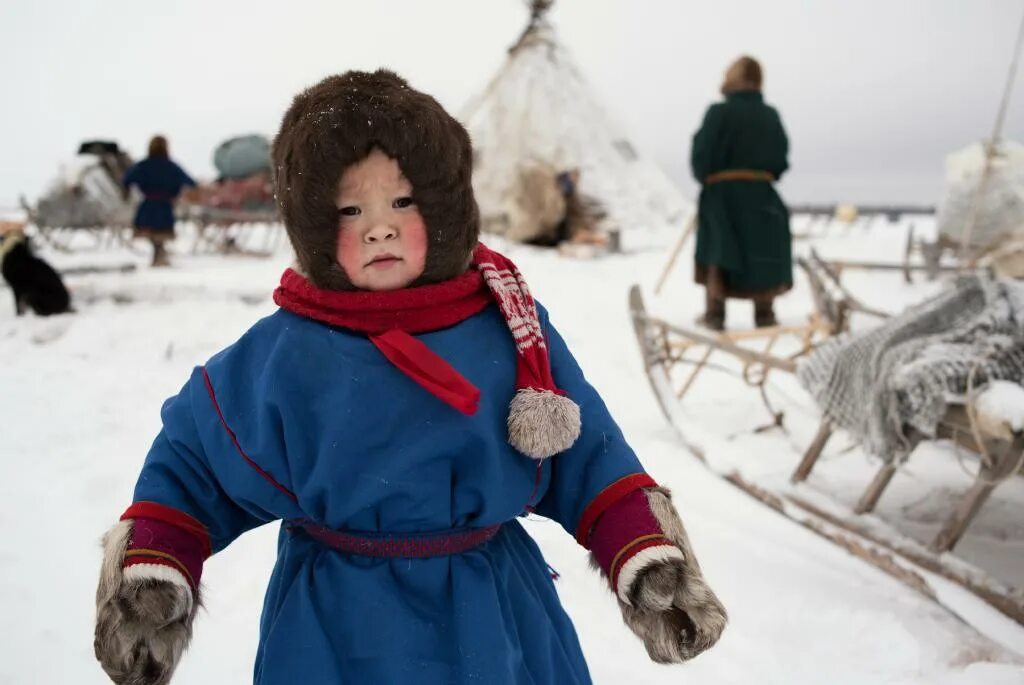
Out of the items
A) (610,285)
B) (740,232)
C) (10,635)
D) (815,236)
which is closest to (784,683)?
(10,635)

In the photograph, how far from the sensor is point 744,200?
13.4 ft

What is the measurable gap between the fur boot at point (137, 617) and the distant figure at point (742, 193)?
146 inches

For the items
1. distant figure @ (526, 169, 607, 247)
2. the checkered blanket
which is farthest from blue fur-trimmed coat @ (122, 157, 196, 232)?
the checkered blanket

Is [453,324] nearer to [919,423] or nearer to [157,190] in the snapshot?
[919,423]

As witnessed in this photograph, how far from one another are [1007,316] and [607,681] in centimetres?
147

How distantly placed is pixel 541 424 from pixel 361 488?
238 mm

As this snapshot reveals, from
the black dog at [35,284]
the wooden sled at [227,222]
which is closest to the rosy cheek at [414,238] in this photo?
the black dog at [35,284]

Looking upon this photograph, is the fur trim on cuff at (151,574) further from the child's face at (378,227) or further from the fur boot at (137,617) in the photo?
the child's face at (378,227)

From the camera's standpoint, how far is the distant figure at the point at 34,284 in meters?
4.39

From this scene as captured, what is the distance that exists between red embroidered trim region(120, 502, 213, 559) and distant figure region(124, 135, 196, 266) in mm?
7337

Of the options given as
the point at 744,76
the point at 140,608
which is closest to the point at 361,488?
the point at 140,608

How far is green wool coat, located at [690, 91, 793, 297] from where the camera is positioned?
3.98 meters

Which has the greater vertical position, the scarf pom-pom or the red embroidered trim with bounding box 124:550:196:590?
the scarf pom-pom

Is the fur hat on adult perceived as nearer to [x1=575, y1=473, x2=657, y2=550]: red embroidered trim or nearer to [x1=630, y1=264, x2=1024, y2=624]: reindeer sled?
[x1=630, y1=264, x2=1024, y2=624]: reindeer sled
